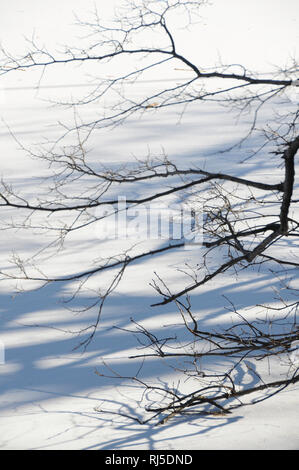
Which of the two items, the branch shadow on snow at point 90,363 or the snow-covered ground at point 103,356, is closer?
the snow-covered ground at point 103,356

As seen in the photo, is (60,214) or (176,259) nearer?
(176,259)

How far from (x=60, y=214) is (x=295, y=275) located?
4.03 m

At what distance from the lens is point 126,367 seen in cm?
542

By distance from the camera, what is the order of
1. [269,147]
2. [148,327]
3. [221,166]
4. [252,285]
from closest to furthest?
[148,327], [252,285], [221,166], [269,147]

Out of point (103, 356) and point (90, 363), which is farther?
point (103, 356)

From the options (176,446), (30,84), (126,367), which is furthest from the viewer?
(30,84)

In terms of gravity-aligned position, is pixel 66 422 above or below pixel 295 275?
below

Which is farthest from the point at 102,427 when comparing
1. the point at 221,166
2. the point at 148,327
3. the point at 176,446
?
the point at 221,166

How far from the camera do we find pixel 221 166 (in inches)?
439

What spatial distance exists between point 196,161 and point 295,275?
4.55m

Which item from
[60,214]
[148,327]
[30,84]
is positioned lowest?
[148,327]

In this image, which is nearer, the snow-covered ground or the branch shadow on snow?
the snow-covered ground

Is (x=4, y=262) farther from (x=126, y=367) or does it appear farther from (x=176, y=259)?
(x=126, y=367)

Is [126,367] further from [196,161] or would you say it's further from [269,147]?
[269,147]
